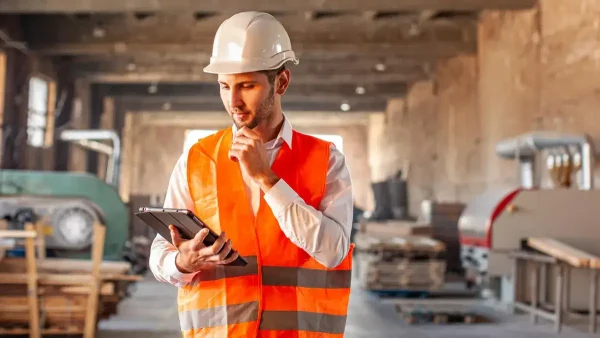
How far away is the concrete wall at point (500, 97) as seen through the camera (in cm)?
949

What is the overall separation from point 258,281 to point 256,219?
18 centimetres

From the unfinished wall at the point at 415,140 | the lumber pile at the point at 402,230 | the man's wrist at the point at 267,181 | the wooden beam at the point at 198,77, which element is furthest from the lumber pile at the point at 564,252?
the wooden beam at the point at 198,77

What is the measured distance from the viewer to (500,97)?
12742mm

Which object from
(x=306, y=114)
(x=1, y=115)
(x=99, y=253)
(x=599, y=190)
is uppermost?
(x=306, y=114)

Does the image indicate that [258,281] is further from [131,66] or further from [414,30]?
[131,66]

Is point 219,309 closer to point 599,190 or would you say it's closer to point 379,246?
point 599,190

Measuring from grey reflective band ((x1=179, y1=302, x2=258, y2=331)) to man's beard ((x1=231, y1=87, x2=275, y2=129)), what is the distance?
0.51 meters

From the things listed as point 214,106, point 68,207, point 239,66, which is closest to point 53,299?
point 68,207

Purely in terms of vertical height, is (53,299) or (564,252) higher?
(564,252)

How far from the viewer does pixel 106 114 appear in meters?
23.4

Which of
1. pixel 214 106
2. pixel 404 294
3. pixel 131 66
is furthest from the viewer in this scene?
pixel 214 106

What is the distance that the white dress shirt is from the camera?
6.24 feet

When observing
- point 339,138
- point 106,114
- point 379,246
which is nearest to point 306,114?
point 339,138

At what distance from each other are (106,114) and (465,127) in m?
12.6
